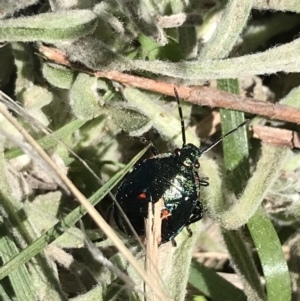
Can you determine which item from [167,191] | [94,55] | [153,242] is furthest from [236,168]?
[94,55]

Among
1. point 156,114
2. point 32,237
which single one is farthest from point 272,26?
point 32,237

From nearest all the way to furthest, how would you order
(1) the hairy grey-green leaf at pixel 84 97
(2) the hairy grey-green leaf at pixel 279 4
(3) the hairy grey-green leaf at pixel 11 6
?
(3) the hairy grey-green leaf at pixel 11 6
(1) the hairy grey-green leaf at pixel 84 97
(2) the hairy grey-green leaf at pixel 279 4

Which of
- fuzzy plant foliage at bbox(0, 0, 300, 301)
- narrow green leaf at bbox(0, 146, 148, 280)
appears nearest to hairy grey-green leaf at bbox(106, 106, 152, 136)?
fuzzy plant foliage at bbox(0, 0, 300, 301)

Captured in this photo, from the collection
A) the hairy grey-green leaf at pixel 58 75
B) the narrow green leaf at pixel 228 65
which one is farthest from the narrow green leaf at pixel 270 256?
the hairy grey-green leaf at pixel 58 75

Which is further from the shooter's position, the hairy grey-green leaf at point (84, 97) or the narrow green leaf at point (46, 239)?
the hairy grey-green leaf at point (84, 97)

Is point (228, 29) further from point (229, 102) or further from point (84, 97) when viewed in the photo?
point (84, 97)

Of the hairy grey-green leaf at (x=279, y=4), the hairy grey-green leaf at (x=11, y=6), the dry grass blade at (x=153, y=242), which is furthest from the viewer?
the hairy grey-green leaf at (x=279, y=4)

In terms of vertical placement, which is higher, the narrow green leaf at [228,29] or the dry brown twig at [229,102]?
the narrow green leaf at [228,29]

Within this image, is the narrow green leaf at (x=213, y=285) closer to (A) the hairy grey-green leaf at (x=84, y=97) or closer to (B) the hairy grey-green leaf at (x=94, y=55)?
(A) the hairy grey-green leaf at (x=84, y=97)
